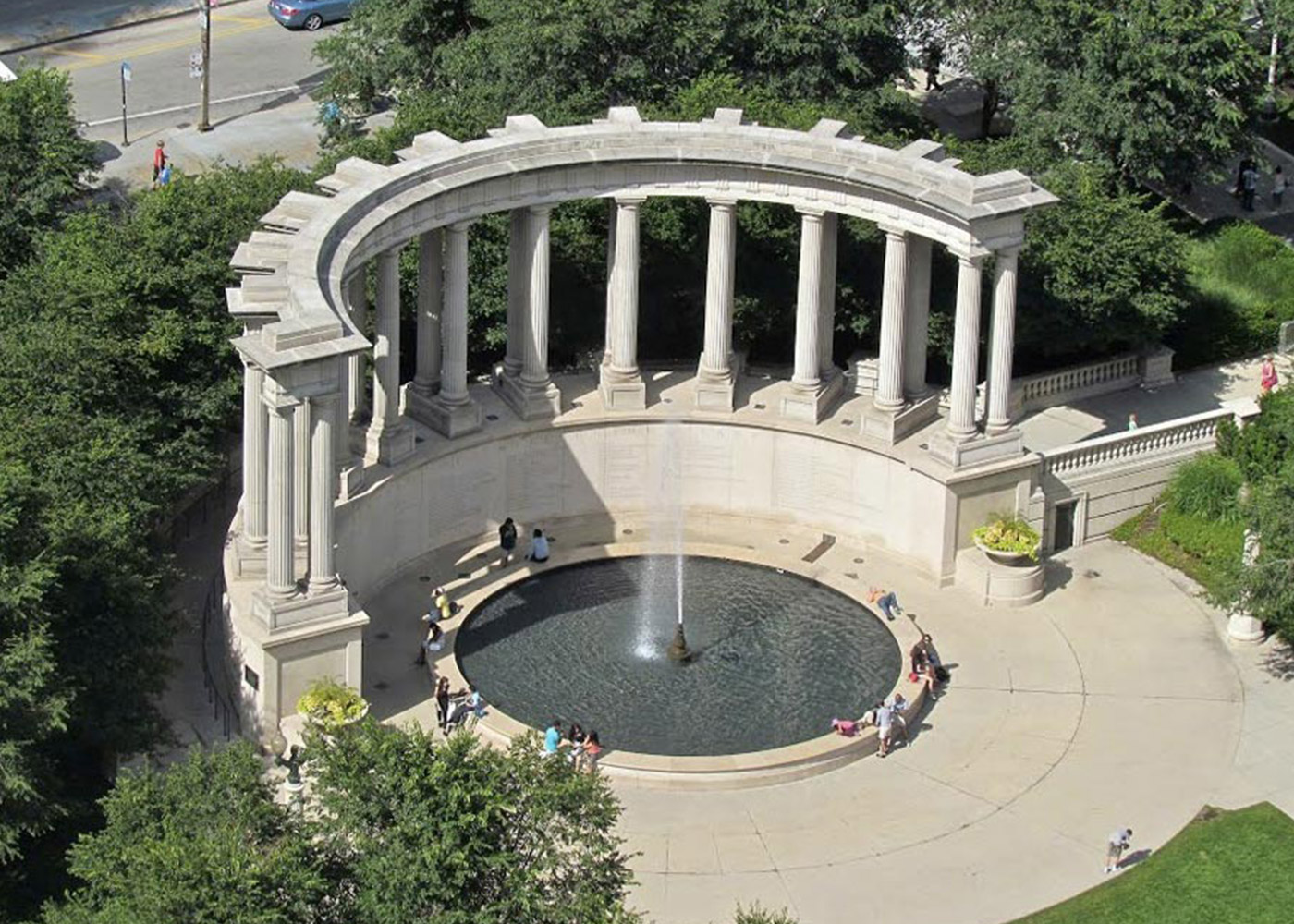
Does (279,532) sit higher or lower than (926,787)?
higher

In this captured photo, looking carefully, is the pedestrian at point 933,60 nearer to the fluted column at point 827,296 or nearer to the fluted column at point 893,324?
the fluted column at point 827,296

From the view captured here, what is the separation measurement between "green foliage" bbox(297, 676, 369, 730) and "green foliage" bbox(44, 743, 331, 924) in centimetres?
791

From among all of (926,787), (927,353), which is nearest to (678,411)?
(927,353)

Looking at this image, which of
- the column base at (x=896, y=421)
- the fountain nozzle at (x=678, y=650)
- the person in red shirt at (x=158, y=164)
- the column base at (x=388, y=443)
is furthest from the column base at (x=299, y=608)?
the person in red shirt at (x=158, y=164)

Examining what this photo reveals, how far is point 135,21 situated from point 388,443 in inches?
2196

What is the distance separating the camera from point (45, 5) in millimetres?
142500

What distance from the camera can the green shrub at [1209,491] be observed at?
314 feet

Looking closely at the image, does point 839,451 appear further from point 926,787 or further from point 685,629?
point 926,787

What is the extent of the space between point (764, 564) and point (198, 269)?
66.8ft

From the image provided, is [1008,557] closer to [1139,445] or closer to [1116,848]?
[1139,445]

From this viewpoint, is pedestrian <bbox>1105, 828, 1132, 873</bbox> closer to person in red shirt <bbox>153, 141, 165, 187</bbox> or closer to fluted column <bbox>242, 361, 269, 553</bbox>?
fluted column <bbox>242, 361, 269, 553</bbox>

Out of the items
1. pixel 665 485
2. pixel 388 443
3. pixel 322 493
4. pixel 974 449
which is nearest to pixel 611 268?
pixel 665 485

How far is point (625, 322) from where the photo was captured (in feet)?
313

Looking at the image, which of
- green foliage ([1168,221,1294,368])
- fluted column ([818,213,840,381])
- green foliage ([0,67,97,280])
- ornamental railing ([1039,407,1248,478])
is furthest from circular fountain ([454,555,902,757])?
green foliage ([0,67,97,280])
